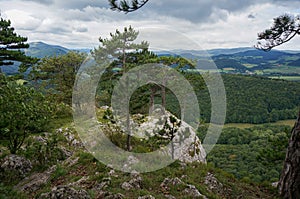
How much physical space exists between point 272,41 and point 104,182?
607 cm

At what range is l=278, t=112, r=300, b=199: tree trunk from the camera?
6.12 meters

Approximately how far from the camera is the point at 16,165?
7.98 meters

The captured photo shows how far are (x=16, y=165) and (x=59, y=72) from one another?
17326mm

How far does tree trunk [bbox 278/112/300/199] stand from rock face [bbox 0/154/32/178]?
8.14 m

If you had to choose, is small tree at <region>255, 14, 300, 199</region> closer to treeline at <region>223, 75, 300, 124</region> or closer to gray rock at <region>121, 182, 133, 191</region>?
gray rock at <region>121, 182, 133, 191</region>

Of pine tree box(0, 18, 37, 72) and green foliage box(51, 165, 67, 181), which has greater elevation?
pine tree box(0, 18, 37, 72)

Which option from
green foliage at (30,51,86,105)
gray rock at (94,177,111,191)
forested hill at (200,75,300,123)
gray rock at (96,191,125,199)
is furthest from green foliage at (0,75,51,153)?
forested hill at (200,75,300,123)

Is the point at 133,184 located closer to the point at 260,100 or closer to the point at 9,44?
the point at 9,44

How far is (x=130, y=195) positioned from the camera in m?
5.74

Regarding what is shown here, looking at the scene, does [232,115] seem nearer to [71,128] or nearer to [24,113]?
[71,128]

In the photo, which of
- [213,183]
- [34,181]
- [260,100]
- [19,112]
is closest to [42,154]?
[34,181]

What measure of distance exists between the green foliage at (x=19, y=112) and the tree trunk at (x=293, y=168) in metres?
7.93

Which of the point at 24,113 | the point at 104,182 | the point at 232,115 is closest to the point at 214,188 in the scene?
the point at 104,182

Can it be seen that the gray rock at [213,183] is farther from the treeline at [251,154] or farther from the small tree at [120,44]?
the small tree at [120,44]
